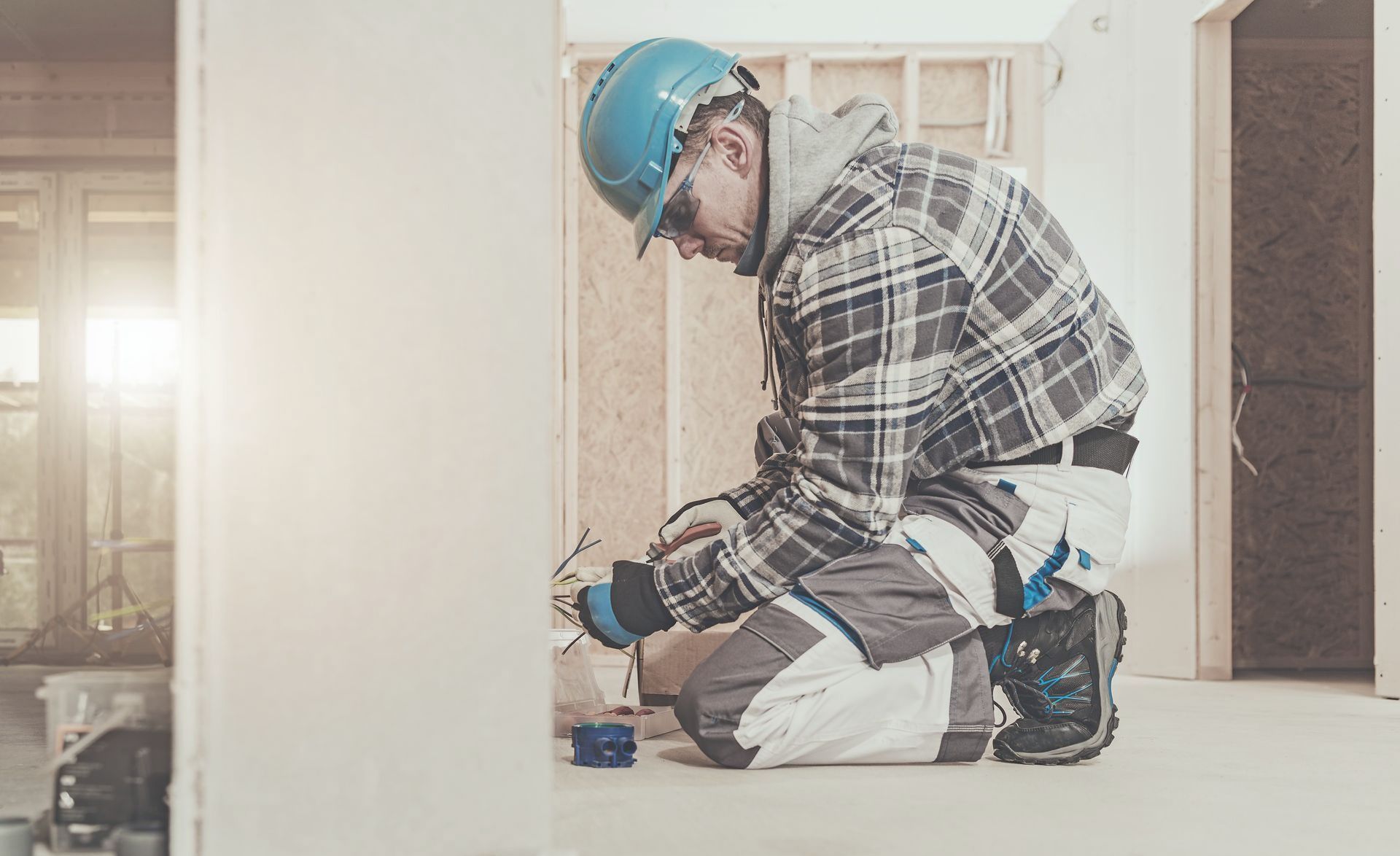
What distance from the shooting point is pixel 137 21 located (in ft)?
14.7

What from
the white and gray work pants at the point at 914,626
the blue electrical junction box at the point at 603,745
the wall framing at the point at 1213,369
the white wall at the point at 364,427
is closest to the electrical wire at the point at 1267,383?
the wall framing at the point at 1213,369

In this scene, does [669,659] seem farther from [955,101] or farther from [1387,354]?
[955,101]

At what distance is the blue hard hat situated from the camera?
6.09 ft

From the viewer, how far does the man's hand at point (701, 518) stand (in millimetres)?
2191

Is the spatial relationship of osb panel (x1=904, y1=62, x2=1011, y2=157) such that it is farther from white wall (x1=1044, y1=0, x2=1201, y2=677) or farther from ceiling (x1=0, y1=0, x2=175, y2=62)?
ceiling (x1=0, y1=0, x2=175, y2=62)

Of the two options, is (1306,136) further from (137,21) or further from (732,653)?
(137,21)

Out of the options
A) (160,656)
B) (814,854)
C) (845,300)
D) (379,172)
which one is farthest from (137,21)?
(814,854)

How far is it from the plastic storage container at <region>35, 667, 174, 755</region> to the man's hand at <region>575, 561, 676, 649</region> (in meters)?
0.88

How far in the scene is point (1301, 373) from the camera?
13.2ft

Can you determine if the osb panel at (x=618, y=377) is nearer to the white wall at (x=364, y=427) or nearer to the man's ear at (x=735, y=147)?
the man's ear at (x=735, y=147)

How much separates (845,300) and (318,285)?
959mm

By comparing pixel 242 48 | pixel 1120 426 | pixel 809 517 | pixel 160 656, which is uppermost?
pixel 242 48

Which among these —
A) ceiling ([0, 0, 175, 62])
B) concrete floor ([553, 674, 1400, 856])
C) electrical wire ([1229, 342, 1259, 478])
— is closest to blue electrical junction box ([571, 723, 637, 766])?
concrete floor ([553, 674, 1400, 856])

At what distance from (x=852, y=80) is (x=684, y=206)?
3.02 m
